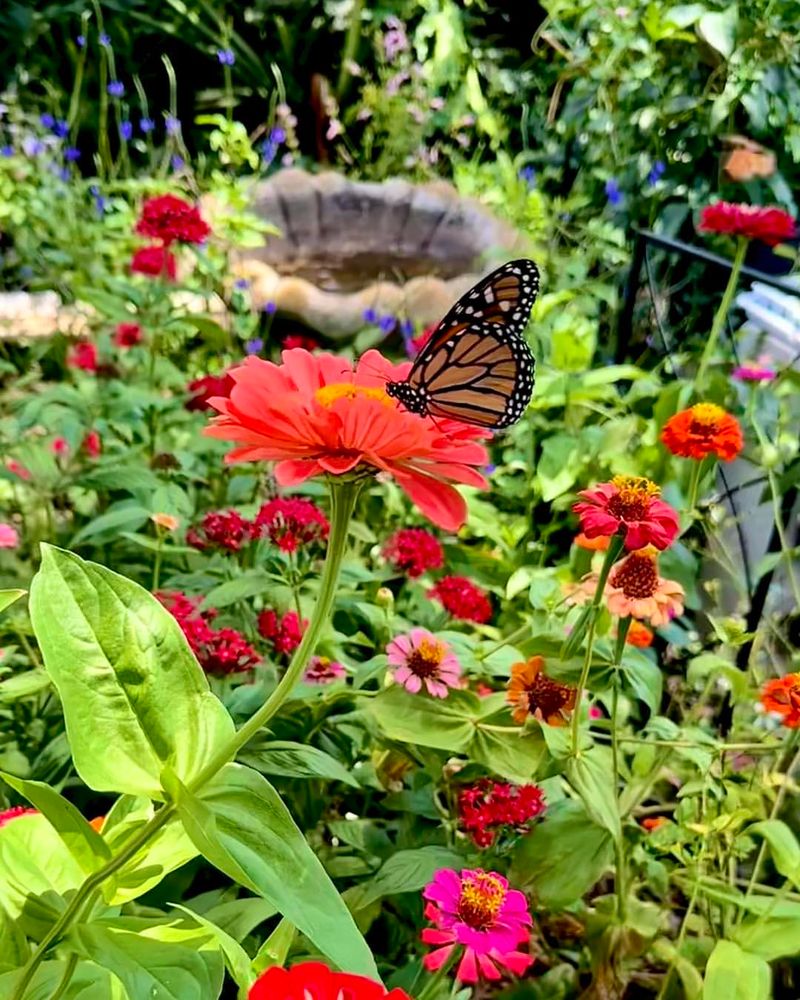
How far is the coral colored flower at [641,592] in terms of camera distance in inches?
28.4

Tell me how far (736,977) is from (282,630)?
466 millimetres

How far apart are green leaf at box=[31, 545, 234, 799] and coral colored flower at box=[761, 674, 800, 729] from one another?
0.41m

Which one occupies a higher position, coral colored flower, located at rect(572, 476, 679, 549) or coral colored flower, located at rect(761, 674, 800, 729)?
coral colored flower, located at rect(572, 476, 679, 549)

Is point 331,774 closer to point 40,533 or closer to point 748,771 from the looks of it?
point 748,771

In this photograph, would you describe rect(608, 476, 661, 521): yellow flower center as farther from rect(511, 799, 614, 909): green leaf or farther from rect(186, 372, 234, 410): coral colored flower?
rect(186, 372, 234, 410): coral colored flower

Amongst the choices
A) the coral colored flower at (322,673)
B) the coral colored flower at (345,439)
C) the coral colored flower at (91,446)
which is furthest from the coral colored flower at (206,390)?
the coral colored flower at (345,439)

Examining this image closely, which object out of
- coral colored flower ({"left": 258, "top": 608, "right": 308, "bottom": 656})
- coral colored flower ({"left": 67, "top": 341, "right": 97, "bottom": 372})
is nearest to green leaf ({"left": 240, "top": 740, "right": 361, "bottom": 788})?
coral colored flower ({"left": 258, "top": 608, "right": 308, "bottom": 656})

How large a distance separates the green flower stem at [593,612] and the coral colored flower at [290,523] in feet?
0.90

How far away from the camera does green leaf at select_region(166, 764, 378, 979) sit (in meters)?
0.45

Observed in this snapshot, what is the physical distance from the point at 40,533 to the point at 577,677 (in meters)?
0.93

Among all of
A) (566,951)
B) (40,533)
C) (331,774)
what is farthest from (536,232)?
(331,774)

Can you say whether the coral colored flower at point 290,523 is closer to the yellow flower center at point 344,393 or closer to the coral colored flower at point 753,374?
the yellow flower center at point 344,393

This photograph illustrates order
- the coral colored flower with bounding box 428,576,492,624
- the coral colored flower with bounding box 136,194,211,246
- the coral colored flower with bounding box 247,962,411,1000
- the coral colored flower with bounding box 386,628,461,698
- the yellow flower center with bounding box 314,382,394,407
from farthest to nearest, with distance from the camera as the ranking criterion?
1. the coral colored flower with bounding box 136,194,211,246
2. the coral colored flower with bounding box 428,576,492,624
3. the coral colored flower with bounding box 386,628,461,698
4. the yellow flower center with bounding box 314,382,394,407
5. the coral colored flower with bounding box 247,962,411,1000

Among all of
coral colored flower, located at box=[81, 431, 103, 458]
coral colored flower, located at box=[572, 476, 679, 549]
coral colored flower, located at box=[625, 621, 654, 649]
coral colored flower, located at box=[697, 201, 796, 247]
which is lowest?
coral colored flower, located at box=[81, 431, 103, 458]
